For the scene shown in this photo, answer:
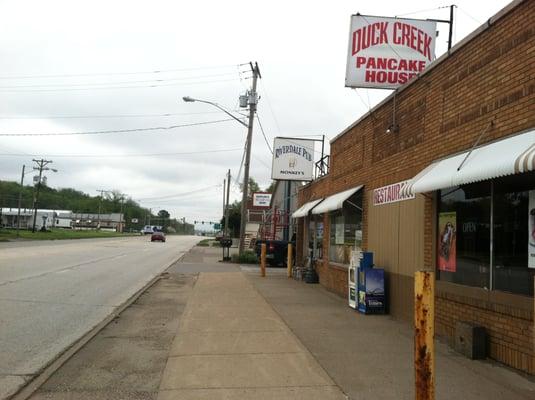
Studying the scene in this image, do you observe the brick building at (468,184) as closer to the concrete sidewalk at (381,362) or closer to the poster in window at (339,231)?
the concrete sidewalk at (381,362)

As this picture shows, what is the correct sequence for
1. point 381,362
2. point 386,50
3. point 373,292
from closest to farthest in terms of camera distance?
point 381,362 → point 373,292 → point 386,50

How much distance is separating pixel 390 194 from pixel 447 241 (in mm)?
2464

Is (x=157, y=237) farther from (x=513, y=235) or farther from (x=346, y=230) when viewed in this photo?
(x=513, y=235)

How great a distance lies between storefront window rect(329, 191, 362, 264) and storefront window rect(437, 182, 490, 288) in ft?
14.8

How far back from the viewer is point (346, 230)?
14180 mm

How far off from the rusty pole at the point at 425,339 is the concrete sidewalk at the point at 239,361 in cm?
152

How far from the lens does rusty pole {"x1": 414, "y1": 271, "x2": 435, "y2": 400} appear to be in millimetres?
3850

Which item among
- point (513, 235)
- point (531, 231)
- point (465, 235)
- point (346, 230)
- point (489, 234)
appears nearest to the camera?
point (531, 231)

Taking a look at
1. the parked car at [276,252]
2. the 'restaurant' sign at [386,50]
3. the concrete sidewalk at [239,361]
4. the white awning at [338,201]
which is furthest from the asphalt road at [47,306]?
the 'restaurant' sign at [386,50]

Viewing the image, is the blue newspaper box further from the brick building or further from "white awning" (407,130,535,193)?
"white awning" (407,130,535,193)

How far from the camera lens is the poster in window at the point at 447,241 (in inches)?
318

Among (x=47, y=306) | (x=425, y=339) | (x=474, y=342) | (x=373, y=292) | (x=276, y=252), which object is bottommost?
(x=47, y=306)

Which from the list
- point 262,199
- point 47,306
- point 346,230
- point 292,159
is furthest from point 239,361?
point 262,199

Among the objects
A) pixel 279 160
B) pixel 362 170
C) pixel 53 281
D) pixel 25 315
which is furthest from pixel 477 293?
pixel 279 160
